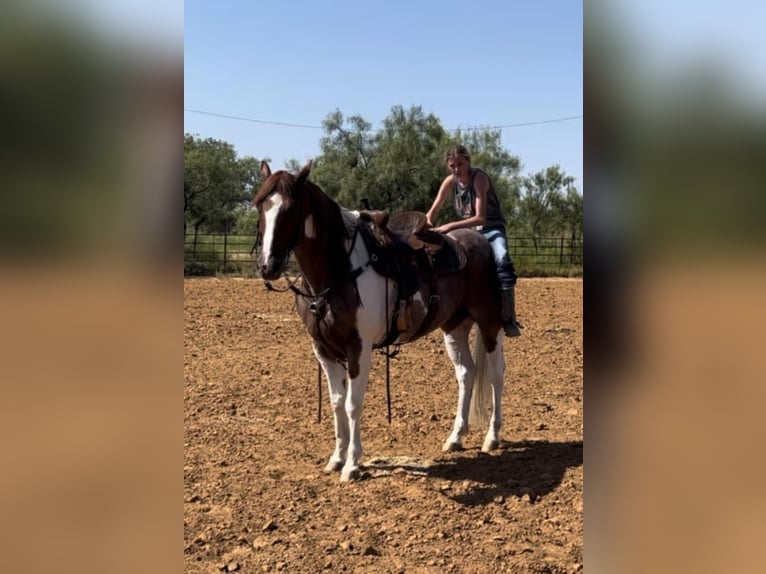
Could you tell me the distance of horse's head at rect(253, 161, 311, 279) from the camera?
12.4ft

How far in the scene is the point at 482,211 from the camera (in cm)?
516

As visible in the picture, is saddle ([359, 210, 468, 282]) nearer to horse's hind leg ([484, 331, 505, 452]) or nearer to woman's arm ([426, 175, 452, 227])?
woman's arm ([426, 175, 452, 227])

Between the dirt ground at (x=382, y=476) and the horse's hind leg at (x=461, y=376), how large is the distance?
144mm

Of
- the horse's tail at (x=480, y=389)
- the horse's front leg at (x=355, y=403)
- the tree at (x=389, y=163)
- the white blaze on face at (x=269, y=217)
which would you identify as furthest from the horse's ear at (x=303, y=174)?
the tree at (x=389, y=163)

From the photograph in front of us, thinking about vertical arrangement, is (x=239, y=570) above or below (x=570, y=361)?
below

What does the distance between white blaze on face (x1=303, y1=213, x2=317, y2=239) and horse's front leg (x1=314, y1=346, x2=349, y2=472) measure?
990 millimetres

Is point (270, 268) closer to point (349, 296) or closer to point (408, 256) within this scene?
point (349, 296)

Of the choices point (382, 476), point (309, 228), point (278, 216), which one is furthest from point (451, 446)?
point (278, 216)

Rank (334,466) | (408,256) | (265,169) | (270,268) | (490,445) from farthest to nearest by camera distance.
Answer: (490,445)
(408,256)
(334,466)
(265,169)
(270,268)

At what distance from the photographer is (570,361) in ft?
27.8

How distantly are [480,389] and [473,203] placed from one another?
1.64 m
